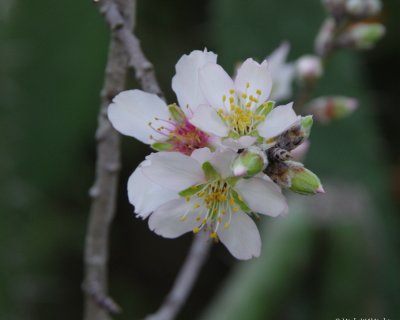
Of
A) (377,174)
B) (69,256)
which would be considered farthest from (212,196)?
(69,256)

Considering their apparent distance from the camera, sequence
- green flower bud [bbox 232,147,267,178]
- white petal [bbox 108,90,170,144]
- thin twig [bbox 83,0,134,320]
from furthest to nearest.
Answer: thin twig [bbox 83,0,134,320] → white petal [bbox 108,90,170,144] → green flower bud [bbox 232,147,267,178]

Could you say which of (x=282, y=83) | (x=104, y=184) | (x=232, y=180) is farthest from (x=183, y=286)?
(x=232, y=180)

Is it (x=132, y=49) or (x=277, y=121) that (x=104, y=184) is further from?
(x=277, y=121)

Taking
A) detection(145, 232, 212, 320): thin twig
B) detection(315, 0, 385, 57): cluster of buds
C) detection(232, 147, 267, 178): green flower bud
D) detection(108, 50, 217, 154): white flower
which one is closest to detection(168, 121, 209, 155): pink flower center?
detection(108, 50, 217, 154): white flower

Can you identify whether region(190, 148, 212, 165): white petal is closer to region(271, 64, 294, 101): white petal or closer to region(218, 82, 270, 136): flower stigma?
region(218, 82, 270, 136): flower stigma

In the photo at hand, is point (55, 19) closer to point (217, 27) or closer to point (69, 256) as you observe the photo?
point (217, 27)

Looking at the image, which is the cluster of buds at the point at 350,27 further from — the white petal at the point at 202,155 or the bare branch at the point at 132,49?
the white petal at the point at 202,155

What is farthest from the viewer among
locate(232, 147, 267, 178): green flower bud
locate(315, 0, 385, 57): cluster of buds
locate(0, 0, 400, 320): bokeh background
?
locate(0, 0, 400, 320): bokeh background

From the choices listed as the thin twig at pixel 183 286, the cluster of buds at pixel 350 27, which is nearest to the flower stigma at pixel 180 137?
the thin twig at pixel 183 286
